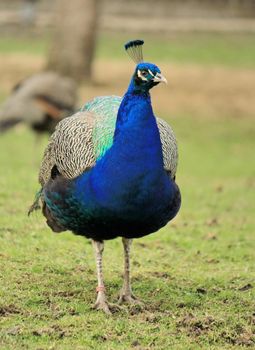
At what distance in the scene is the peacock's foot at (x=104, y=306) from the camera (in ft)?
18.8

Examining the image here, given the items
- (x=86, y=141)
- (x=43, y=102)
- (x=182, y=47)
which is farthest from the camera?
(x=182, y=47)

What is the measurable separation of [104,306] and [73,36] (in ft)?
50.2

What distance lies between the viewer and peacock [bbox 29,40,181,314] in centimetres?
540

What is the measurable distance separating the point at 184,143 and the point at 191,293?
10959 millimetres

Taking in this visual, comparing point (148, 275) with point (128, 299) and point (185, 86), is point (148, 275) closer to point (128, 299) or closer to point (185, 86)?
point (128, 299)

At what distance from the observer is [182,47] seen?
1234 inches

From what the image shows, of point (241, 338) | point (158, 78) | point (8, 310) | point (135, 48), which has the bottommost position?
point (241, 338)

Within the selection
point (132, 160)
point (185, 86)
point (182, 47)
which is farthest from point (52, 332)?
point (182, 47)

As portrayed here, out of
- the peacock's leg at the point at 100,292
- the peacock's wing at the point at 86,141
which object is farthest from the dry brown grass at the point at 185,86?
the peacock's leg at the point at 100,292

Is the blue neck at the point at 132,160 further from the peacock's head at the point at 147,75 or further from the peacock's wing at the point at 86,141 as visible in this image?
the peacock's wing at the point at 86,141

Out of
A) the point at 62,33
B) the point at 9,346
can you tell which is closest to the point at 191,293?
the point at 9,346

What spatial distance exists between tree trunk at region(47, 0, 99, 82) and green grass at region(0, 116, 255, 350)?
382 inches

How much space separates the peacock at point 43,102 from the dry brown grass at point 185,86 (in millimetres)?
5564

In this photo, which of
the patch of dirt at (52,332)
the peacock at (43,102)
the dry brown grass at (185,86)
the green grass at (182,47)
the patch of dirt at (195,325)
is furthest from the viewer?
the green grass at (182,47)
